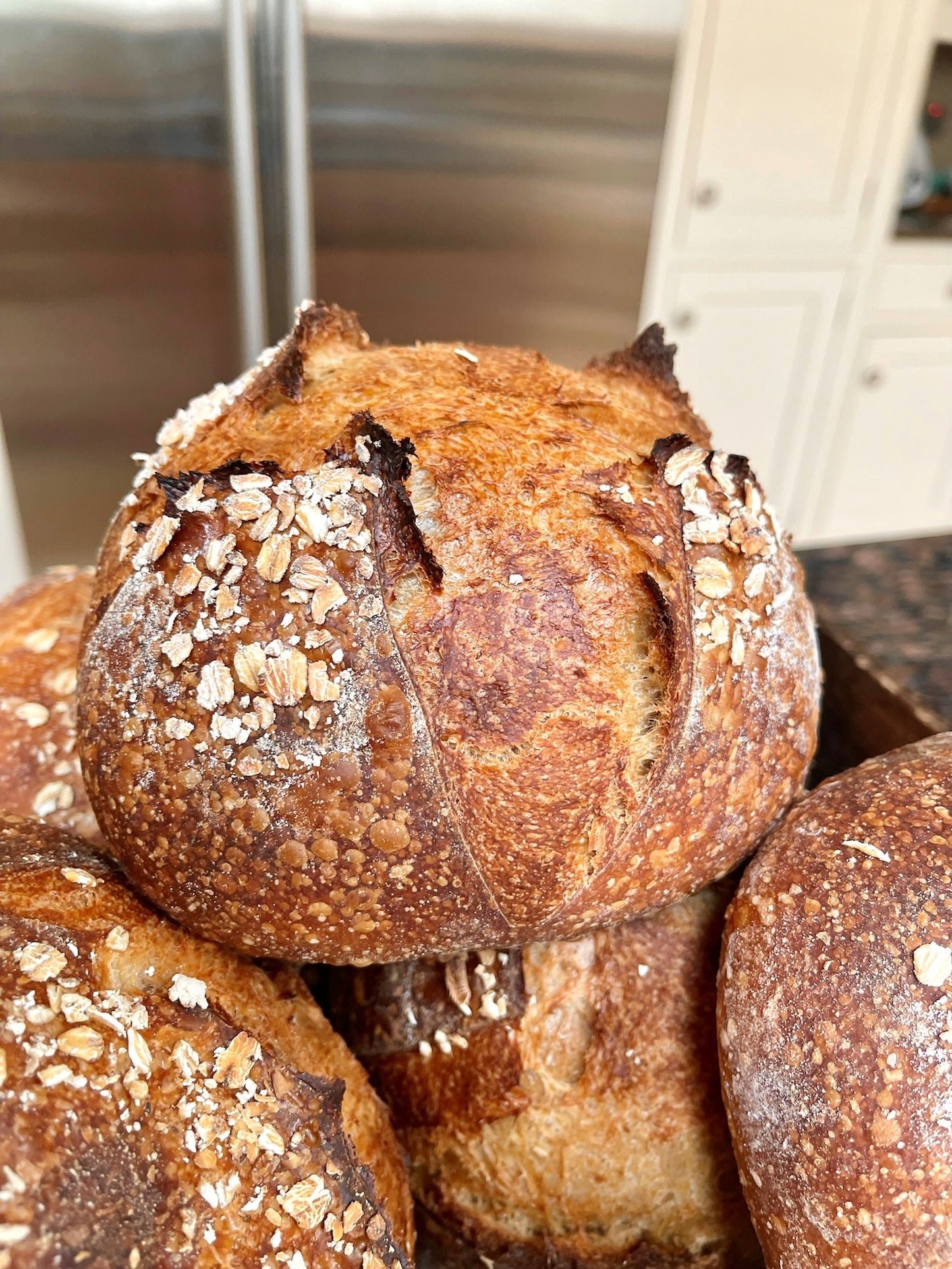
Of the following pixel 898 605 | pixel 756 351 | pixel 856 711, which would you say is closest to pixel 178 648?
pixel 856 711

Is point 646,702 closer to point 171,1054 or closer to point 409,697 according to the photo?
point 409,697

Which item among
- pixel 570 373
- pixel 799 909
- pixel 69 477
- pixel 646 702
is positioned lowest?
pixel 69 477

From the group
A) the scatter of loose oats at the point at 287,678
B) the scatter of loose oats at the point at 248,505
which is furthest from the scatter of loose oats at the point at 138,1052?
the scatter of loose oats at the point at 248,505

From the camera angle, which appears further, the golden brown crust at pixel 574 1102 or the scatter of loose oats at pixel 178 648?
the golden brown crust at pixel 574 1102

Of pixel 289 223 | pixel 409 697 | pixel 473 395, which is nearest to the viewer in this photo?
pixel 409 697

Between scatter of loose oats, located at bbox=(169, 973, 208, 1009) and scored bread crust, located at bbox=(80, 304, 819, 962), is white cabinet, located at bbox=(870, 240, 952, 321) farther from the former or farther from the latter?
scatter of loose oats, located at bbox=(169, 973, 208, 1009)

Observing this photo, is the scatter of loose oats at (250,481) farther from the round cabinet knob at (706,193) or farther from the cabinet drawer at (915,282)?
the cabinet drawer at (915,282)

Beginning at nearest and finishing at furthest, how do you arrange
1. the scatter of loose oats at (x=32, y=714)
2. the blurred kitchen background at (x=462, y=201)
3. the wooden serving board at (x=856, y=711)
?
the scatter of loose oats at (x=32, y=714), the wooden serving board at (x=856, y=711), the blurred kitchen background at (x=462, y=201)

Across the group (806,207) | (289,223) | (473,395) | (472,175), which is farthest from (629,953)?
(806,207)
